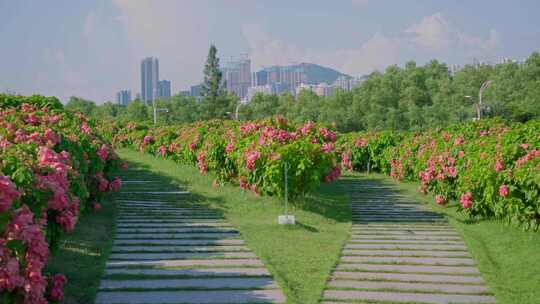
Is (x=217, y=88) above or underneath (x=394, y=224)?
above

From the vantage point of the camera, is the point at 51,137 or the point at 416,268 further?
the point at 51,137

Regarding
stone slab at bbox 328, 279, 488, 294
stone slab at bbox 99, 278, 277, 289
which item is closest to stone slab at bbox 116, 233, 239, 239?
stone slab at bbox 99, 278, 277, 289

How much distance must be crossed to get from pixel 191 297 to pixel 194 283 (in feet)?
1.61

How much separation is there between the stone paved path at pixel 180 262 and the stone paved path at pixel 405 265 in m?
0.88

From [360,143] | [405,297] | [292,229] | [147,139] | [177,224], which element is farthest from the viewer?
[147,139]

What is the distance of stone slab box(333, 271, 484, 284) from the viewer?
6898mm

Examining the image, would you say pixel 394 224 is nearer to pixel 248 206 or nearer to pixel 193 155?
pixel 248 206

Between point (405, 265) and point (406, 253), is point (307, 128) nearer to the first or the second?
point (406, 253)

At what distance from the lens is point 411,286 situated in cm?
662

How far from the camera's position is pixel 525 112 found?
44.1 metres

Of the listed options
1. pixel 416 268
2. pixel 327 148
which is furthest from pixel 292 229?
pixel 416 268

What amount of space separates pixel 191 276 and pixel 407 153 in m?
12.3

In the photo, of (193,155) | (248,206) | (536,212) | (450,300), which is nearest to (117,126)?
(193,155)

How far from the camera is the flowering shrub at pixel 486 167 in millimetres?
9578
